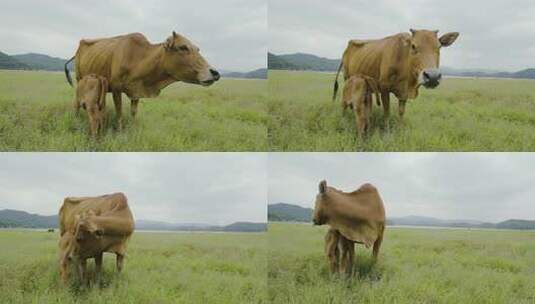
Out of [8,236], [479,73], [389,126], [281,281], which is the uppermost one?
[479,73]

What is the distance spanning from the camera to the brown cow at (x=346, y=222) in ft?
10.1

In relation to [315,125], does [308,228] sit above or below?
below

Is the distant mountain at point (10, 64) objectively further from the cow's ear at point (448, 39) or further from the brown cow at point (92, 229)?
the cow's ear at point (448, 39)

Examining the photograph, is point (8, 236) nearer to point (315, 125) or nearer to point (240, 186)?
point (240, 186)

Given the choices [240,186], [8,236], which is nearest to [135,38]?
[240,186]

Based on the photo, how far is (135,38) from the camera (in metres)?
3.11


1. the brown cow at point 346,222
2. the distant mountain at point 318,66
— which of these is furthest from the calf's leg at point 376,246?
the distant mountain at point 318,66

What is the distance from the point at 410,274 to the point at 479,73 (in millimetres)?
961

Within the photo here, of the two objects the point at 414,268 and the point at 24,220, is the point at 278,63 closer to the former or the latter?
the point at 414,268

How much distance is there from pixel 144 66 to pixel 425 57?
3.96 ft

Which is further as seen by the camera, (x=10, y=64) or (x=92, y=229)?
(x=10, y=64)

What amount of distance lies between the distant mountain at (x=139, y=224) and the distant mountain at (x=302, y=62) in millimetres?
729

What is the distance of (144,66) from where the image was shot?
10.1 feet

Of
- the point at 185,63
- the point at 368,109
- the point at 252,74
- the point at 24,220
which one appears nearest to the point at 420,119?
the point at 368,109
